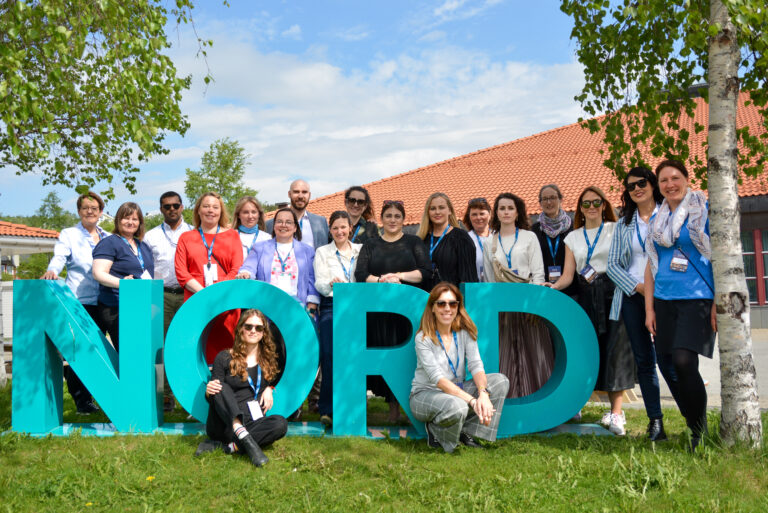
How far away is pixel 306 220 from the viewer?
6.18 m

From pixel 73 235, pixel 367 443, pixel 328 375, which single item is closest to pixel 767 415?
pixel 367 443

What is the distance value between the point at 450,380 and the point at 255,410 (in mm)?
1474

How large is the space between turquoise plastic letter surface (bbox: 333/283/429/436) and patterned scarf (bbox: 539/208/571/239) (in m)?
1.47

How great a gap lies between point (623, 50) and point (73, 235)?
5.42 meters

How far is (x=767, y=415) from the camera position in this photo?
4707 mm

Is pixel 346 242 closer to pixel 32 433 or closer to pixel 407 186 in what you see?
pixel 32 433

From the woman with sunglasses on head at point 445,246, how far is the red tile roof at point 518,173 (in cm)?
1012

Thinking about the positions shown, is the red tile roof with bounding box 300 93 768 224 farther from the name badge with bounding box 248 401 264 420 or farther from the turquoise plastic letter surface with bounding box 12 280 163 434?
the name badge with bounding box 248 401 264 420

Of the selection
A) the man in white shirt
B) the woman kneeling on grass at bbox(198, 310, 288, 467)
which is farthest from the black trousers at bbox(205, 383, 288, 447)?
the man in white shirt

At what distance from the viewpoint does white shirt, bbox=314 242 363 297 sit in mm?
5070

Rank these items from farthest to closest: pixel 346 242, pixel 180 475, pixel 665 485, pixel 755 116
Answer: pixel 755 116 → pixel 346 242 → pixel 180 475 → pixel 665 485

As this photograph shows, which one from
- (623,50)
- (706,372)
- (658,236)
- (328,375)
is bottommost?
(706,372)

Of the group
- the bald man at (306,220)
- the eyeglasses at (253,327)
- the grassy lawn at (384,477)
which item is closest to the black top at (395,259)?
the eyeglasses at (253,327)

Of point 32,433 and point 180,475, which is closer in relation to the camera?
point 180,475
